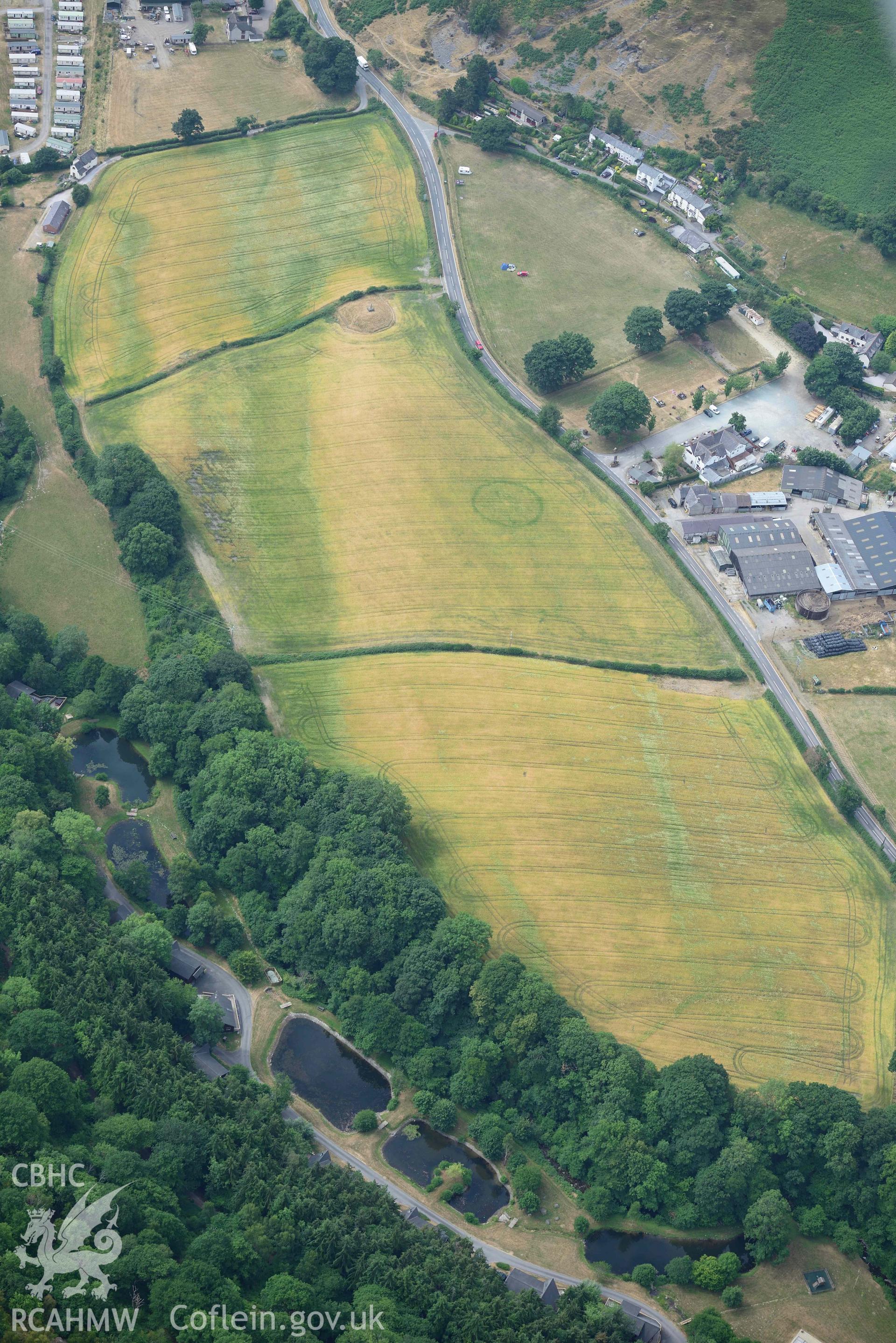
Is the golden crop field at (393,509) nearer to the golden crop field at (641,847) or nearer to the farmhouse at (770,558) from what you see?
the golden crop field at (641,847)

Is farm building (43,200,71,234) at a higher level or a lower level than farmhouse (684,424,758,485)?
lower

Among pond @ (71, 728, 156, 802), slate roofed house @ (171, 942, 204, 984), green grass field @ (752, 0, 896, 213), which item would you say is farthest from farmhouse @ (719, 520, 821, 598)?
slate roofed house @ (171, 942, 204, 984)

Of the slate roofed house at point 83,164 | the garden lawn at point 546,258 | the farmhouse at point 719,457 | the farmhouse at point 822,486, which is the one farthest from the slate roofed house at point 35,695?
the slate roofed house at point 83,164

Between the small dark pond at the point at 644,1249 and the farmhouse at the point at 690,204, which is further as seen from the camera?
the farmhouse at the point at 690,204

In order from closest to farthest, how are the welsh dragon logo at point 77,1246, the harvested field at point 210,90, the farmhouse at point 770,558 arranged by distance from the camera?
the welsh dragon logo at point 77,1246
the farmhouse at point 770,558
the harvested field at point 210,90

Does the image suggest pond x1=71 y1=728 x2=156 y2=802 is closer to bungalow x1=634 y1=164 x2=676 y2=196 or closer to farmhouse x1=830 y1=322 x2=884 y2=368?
farmhouse x1=830 y1=322 x2=884 y2=368

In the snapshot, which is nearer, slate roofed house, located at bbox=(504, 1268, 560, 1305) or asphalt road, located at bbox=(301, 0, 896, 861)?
slate roofed house, located at bbox=(504, 1268, 560, 1305)
